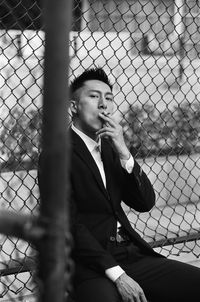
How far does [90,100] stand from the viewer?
2.98 m

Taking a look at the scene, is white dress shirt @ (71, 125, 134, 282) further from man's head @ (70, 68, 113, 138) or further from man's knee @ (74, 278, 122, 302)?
man's knee @ (74, 278, 122, 302)

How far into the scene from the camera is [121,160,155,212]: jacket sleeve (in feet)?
9.45

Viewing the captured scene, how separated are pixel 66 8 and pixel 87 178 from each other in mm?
1795

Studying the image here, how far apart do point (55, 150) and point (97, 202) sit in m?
1.75

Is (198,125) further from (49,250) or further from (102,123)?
(49,250)

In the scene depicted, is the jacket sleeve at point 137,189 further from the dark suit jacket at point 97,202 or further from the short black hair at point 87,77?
the short black hair at point 87,77

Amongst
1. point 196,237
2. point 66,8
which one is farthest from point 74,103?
point 66,8

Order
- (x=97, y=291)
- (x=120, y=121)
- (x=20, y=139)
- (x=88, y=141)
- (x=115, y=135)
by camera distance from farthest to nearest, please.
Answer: (x=120, y=121), (x=20, y=139), (x=88, y=141), (x=115, y=135), (x=97, y=291)

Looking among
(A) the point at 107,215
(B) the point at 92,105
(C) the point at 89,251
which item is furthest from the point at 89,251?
(B) the point at 92,105

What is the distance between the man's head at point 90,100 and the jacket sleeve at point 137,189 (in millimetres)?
242

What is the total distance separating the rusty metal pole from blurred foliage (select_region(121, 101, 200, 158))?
4219 millimetres

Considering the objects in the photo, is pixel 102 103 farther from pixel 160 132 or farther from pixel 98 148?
pixel 160 132

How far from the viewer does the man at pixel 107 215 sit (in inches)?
107

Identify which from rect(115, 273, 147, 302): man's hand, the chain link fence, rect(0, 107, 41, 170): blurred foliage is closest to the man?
rect(115, 273, 147, 302): man's hand
